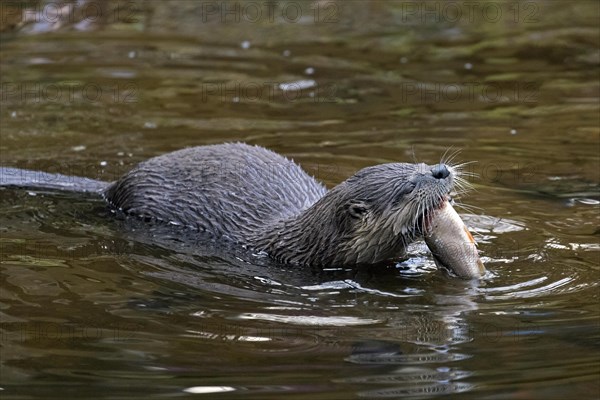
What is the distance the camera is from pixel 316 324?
5.19 metres

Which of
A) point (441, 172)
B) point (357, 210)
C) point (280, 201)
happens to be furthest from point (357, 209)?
A: point (280, 201)

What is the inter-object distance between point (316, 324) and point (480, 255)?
1.47 metres

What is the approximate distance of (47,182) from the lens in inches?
293

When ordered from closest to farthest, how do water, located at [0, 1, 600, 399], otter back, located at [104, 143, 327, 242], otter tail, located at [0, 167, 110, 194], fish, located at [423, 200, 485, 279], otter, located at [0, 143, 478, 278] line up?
1. water, located at [0, 1, 600, 399]
2. fish, located at [423, 200, 485, 279]
3. otter, located at [0, 143, 478, 278]
4. otter back, located at [104, 143, 327, 242]
5. otter tail, located at [0, 167, 110, 194]

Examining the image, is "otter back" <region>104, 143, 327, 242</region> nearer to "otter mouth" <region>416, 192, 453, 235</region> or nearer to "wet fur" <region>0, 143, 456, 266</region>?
"wet fur" <region>0, 143, 456, 266</region>

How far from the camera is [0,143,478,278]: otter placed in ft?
19.6

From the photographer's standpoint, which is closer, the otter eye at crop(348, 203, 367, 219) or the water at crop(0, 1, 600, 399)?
the water at crop(0, 1, 600, 399)

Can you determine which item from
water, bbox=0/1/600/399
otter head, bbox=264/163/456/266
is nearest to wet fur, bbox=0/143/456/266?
otter head, bbox=264/163/456/266

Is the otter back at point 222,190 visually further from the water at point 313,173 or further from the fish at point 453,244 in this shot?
the fish at point 453,244

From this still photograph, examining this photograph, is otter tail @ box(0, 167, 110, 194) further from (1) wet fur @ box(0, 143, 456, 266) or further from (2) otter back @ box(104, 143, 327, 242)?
(2) otter back @ box(104, 143, 327, 242)

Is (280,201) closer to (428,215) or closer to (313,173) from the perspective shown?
(428,215)

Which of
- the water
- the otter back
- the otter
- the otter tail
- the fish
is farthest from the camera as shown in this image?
the otter tail

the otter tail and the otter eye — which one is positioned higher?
the otter eye

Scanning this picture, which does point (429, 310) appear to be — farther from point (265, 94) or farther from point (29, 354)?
point (265, 94)
